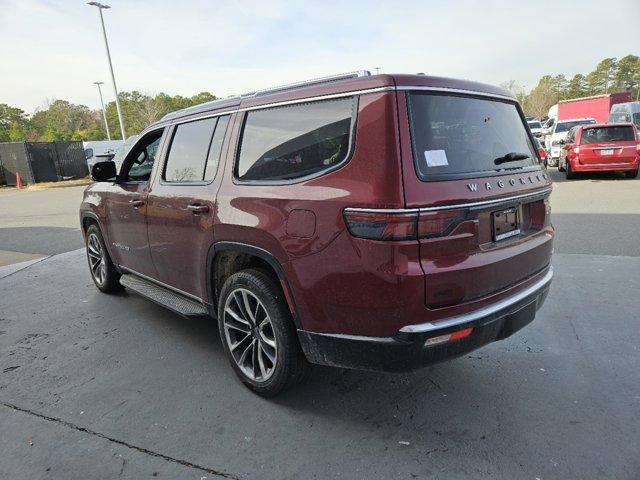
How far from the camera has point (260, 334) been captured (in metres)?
2.98

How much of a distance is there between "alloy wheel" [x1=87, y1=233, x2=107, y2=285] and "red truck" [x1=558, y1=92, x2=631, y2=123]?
96.2ft

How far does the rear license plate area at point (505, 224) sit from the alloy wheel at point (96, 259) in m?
4.25

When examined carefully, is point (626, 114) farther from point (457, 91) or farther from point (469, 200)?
point (469, 200)

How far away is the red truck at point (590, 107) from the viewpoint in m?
27.9

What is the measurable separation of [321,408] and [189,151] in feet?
7.04

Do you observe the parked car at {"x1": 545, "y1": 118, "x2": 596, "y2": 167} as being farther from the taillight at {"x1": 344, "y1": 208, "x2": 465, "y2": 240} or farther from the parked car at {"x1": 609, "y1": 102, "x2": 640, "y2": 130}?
the taillight at {"x1": 344, "y1": 208, "x2": 465, "y2": 240}

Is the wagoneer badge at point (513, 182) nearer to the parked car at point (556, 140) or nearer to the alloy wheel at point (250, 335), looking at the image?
the alloy wheel at point (250, 335)

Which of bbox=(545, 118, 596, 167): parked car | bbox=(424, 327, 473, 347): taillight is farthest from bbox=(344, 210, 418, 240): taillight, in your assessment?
bbox=(545, 118, 596, 167): parked car

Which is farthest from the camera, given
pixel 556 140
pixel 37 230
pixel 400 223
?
pixel 556 140

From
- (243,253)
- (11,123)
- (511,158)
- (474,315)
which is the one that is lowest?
(474,315)

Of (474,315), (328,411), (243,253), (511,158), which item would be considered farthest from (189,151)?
(474,315)

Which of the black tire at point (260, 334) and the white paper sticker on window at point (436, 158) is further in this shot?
the black tire at point (260, 334)

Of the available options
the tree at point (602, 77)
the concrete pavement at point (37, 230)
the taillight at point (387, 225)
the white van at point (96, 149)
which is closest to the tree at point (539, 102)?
the tree at point (602, 77)

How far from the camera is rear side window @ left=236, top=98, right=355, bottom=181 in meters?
2.48
